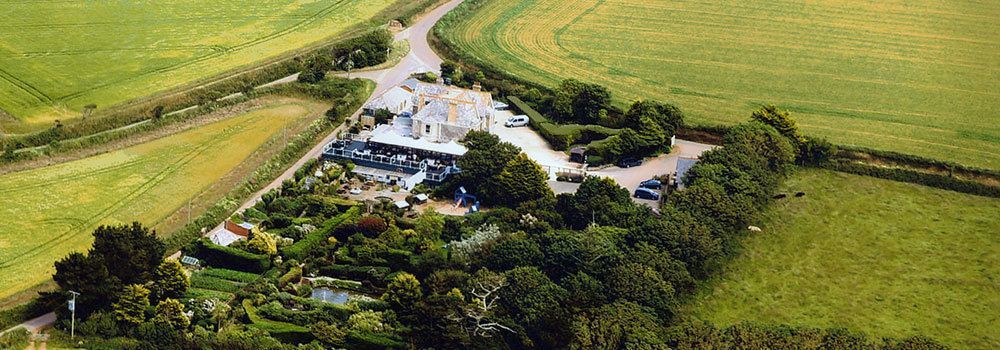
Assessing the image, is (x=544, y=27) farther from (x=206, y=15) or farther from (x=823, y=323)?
(x=823, y=323)

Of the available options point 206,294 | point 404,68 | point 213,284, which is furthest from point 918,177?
point 206,294

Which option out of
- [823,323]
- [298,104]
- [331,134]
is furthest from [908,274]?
[298,104]

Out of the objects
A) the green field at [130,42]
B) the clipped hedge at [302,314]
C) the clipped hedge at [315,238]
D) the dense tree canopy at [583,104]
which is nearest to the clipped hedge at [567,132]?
the dense tree canopy at [583,104]

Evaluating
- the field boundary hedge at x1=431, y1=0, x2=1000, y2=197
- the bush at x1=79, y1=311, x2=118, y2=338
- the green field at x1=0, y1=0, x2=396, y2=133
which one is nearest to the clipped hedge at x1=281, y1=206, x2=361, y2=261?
the bush at x1=79, y1=311, x2=118, y2=338

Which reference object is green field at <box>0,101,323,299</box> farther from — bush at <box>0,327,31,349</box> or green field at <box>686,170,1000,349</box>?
green field at <box>686,170,1000,349</box>

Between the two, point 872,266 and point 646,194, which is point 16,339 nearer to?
point 646,194

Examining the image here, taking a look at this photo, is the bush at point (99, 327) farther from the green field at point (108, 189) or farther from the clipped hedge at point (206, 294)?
the green field at point (108, 189)
